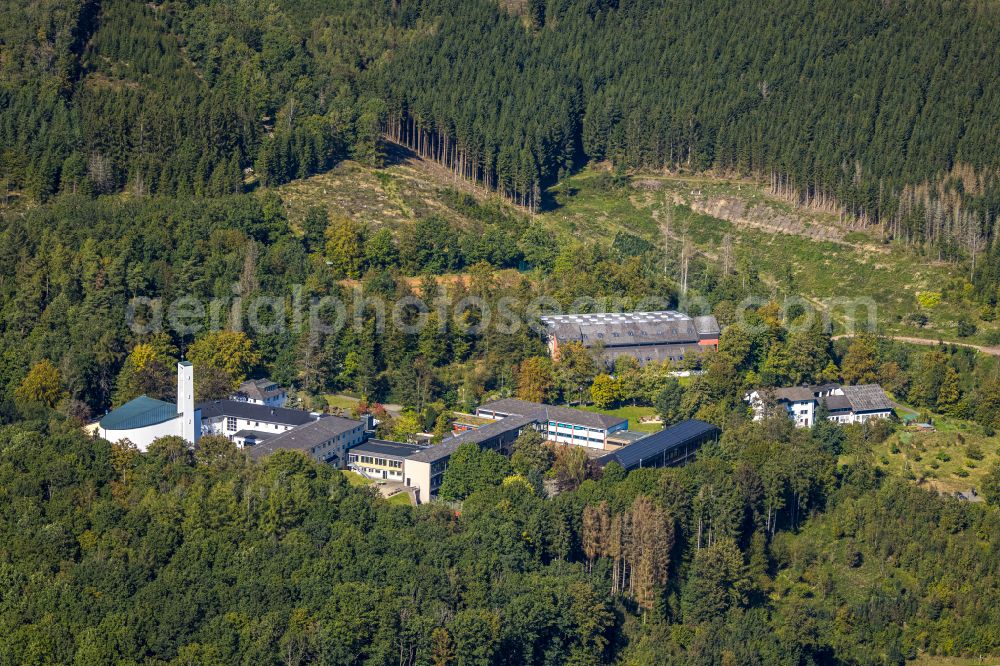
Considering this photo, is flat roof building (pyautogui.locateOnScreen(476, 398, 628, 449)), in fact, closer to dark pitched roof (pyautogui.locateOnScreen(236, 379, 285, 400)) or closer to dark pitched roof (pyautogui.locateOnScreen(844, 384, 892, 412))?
dark pitched roof (pyautogui.locateOnScreen(236, 379, 285, 400))

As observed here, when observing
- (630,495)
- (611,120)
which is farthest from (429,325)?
(611,120)

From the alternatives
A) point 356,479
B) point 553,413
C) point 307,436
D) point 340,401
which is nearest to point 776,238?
point 553,413

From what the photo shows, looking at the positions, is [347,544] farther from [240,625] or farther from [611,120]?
[611,120]

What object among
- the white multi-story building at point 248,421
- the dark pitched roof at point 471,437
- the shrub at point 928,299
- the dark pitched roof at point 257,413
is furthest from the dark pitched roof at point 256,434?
the shrub at point 928,299

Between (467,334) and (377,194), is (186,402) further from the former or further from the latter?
(377,194)

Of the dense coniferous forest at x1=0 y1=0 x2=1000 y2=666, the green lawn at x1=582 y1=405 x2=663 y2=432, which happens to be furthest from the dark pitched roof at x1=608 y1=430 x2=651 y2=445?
the dense coniferous forest at x1=0 y1=0 x2=1000 y2=666
